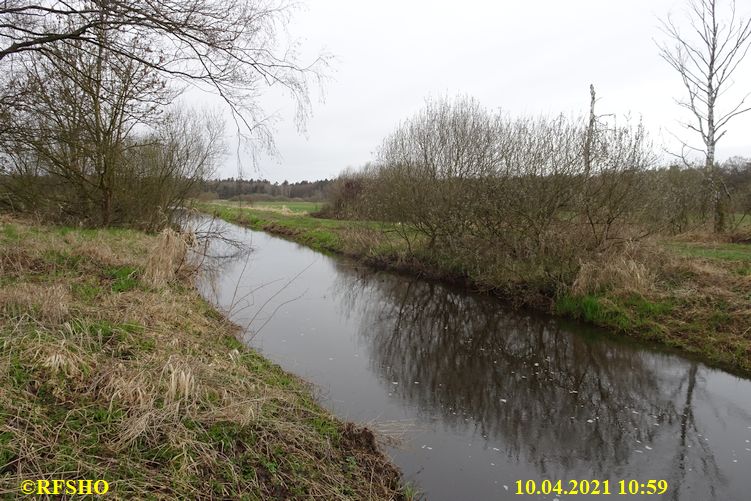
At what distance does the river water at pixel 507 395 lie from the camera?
15.9 ft

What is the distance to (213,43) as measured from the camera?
504 centimetres

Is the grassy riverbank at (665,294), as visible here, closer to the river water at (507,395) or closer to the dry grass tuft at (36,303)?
the river water at (507,395)

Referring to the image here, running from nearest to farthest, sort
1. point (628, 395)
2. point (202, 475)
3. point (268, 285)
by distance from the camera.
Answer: point (202, 475), point (628, 395), point (268, 285)

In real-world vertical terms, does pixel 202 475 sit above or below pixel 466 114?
below

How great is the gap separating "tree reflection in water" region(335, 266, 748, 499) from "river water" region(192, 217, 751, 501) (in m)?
0.02

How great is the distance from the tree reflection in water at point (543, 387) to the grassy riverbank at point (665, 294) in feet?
2.43

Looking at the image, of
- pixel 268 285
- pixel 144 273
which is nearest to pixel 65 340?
pixel 144 273

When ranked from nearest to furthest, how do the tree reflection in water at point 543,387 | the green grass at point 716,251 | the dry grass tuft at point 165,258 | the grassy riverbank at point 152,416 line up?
1. the grassy riverbank at point 152,416
2. the tree reflection in water at point 543,387
3. the dry grass tuft at point 165,258
4. the green grass at point 716,251

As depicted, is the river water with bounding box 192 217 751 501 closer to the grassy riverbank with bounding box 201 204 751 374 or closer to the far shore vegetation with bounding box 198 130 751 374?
the grassy riverbank with bounding box 201 204 751 374

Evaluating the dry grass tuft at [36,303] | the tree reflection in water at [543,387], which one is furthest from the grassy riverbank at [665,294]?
the dry grass tuft at [36,303]

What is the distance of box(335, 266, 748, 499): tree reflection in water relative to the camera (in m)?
5.23

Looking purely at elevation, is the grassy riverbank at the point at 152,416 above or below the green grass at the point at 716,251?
below

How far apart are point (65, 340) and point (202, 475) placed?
180 cm

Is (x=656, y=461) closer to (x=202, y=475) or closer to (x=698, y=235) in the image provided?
(x=202, y=475)
